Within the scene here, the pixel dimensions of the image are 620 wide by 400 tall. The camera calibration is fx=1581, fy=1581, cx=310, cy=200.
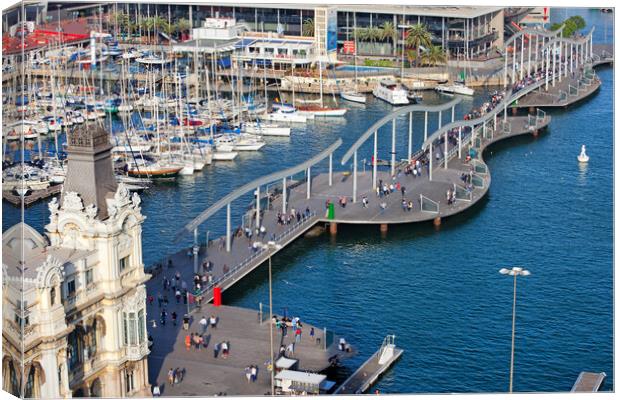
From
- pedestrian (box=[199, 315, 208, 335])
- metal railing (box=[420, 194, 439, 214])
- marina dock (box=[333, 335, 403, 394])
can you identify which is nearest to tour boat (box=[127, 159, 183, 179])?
metal railing (box=[420, 194, 439, 214])

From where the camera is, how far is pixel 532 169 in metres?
141

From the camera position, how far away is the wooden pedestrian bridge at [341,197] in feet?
362

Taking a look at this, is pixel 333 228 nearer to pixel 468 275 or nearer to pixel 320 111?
pixel 468 275

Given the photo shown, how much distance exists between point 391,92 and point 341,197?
54371 millimetres

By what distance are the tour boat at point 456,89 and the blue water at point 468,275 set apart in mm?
36321

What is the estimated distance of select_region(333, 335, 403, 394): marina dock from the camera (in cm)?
8531

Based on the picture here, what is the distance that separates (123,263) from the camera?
78938 mm

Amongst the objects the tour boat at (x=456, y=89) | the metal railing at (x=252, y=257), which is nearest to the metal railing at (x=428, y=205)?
the metal railing at (x=252, y=257)

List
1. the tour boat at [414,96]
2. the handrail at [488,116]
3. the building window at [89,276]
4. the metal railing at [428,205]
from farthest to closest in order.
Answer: the tour boat at [414,96], the handrail at [488,116], the metal railing at [428,205], the building window at [89,276]

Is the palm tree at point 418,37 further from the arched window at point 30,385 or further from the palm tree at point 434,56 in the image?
the arched window at point 30,385

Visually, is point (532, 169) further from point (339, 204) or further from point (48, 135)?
point (48, 135)

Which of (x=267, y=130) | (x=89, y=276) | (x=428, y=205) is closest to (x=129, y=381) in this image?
(x=89, y=276)

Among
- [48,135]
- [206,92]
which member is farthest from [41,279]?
[206,92]

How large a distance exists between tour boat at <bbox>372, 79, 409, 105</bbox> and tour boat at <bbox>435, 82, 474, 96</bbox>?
5.23 meters
